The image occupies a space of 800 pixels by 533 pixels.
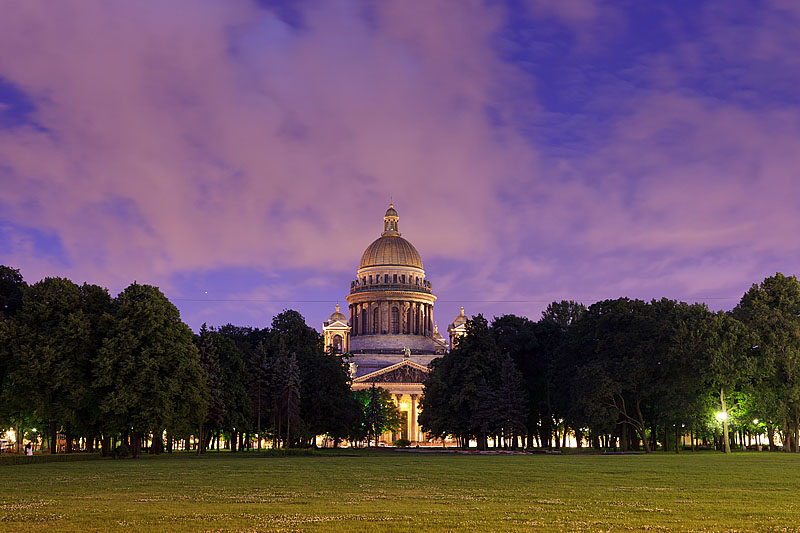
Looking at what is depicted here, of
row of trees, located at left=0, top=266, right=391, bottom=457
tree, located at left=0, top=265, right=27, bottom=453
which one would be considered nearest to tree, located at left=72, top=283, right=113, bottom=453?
row of trees, located at left=0, top=266, right=391, bottom=457

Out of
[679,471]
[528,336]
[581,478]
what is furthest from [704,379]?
[581,478]

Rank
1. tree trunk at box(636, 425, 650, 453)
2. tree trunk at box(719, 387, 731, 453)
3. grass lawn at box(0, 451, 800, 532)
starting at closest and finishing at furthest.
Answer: grass lawn at box(0, 451, 800, 532), tree trunk at box(719, 387, 731, 453), tree trunk at box(636, 425, 650, 453)

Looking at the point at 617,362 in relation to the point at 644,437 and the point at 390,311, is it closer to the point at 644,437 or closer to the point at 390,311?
the point at 644,437

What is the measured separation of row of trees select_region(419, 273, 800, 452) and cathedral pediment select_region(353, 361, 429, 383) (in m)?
65.6

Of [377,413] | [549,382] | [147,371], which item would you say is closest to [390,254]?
[377,413]

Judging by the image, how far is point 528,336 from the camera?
94562 millimetres

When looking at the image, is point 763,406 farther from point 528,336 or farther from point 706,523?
point 706,523

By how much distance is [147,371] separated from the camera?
2367 inches

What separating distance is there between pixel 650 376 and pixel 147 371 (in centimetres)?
4181

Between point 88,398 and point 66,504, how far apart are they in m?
40.1

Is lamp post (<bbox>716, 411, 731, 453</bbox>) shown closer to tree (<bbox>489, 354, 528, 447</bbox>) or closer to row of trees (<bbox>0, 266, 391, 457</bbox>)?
tree (<bbox>489, 354, 528, 447</bbox>)

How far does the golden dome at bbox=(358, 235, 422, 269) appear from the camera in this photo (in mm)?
181375

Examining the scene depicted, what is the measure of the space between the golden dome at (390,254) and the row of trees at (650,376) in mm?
90577

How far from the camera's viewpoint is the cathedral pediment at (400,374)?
6171 inches
